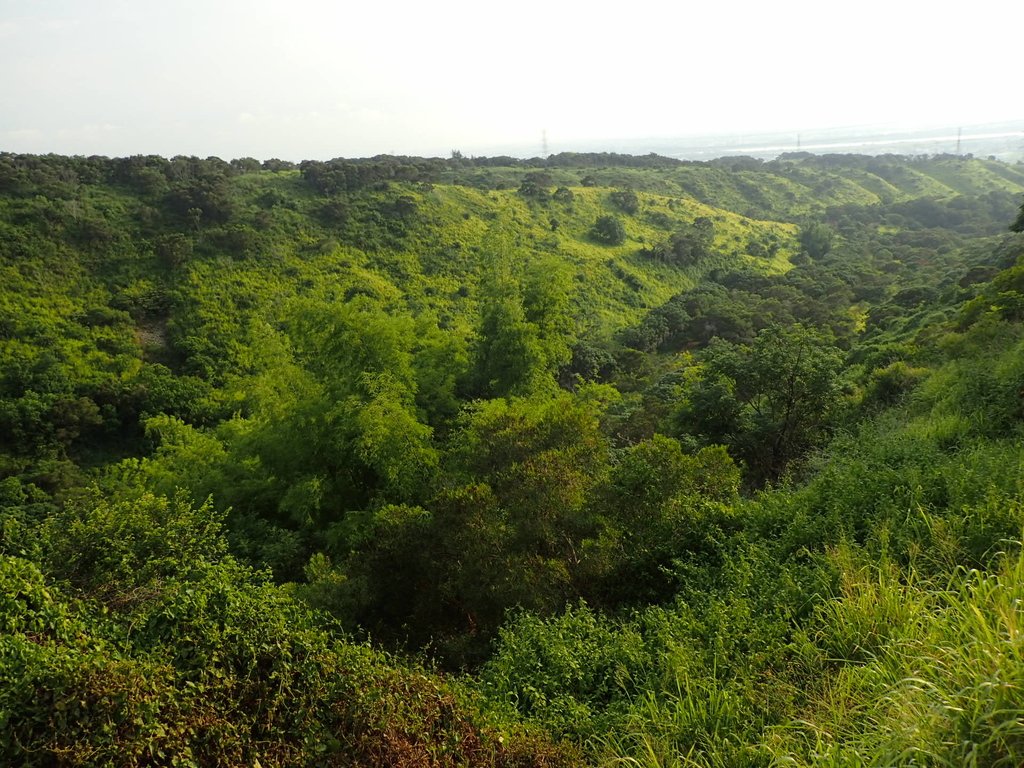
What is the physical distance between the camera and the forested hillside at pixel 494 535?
3.46 m

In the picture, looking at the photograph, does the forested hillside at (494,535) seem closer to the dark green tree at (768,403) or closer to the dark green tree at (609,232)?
the dark green tree at (768,403)

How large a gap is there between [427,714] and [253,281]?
32063mm

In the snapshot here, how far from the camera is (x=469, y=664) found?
691cm

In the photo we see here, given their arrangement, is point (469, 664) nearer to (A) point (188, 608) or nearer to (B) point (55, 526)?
(A) point (188, 608)

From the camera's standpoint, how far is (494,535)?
25.1ft

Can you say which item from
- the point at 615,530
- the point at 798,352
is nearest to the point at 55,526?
the point at 615,530

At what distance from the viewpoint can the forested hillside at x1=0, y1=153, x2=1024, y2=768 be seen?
3.46 metres

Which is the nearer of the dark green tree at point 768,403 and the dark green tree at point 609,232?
the dark green tree at point 768,403

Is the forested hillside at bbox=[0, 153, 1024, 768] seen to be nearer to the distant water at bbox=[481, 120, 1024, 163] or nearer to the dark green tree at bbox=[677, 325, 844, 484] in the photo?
the dark green tree at bbox=[677, 325, 844, 484]

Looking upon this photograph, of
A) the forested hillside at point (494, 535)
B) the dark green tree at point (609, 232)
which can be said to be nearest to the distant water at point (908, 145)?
the dark green tree at point (609, 232)

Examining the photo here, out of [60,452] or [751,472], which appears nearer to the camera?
[751,472]

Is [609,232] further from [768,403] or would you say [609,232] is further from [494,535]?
[494,535]

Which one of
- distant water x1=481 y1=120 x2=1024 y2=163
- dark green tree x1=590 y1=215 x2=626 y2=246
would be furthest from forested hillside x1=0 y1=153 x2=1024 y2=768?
distant water x1=481 y1=120 x2=1024 y2=163

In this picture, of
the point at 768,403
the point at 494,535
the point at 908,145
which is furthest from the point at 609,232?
the point at 908,145
